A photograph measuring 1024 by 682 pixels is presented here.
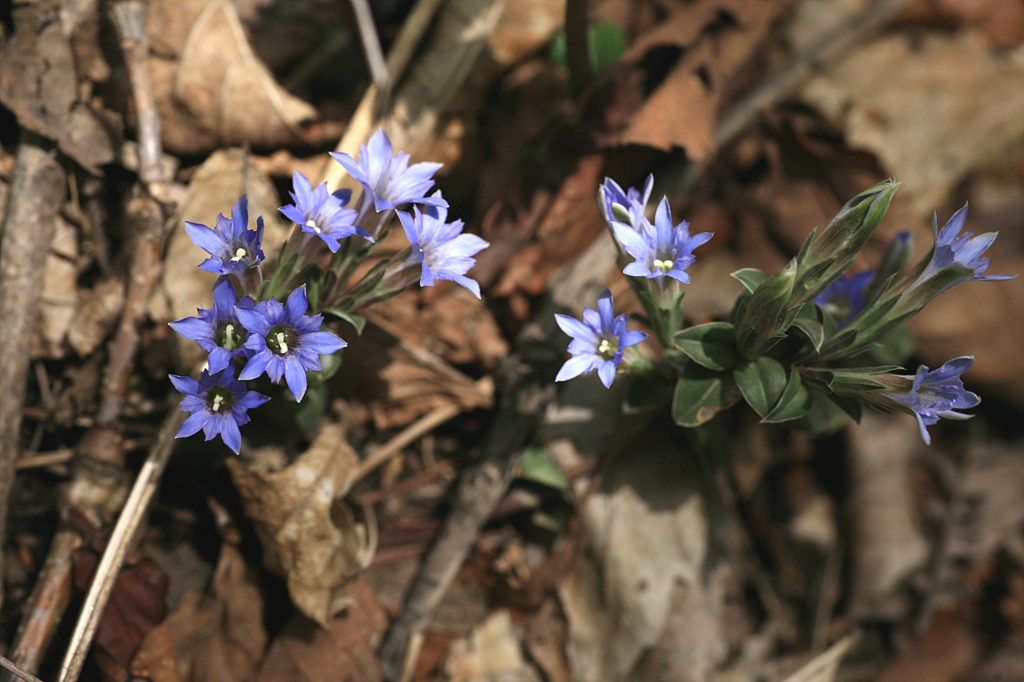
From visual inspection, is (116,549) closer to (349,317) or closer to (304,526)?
(304,526)

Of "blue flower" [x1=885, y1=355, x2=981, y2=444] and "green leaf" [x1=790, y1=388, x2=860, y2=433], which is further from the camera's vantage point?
"green leaf" [x1=790, y1=388, x2=860, y2=433]

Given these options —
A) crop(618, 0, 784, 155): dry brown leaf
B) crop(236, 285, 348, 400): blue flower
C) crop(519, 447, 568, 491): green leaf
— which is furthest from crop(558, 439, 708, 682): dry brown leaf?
crop(236, 285, 348, 400): blue flower

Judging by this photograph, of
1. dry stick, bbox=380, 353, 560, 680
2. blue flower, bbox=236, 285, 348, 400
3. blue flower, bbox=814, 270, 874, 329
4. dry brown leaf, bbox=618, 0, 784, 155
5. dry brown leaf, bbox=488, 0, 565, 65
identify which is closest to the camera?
blue flower, bbox=236, 285, 348, 400

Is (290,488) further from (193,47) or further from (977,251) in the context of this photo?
(977,251)

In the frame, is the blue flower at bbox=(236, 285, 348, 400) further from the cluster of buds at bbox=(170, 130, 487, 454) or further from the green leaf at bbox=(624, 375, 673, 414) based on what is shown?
the green leaf at bbox=(624, 375, 673, 414)

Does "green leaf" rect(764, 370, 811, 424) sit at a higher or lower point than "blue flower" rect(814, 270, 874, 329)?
lower

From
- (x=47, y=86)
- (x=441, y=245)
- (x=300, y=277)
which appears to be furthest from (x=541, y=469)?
(x=47, y=86)
